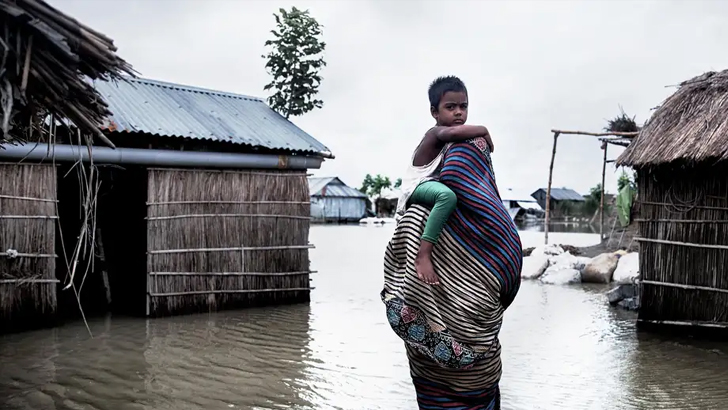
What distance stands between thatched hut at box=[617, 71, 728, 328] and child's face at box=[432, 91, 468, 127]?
5.21 meters

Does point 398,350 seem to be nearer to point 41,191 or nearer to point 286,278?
point 286,278

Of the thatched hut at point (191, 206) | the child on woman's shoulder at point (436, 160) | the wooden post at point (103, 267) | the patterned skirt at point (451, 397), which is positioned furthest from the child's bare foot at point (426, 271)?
the wooden post at point (103, 267)

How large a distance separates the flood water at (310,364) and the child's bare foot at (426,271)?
283 cm

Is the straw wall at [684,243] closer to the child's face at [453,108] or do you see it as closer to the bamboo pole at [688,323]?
the bamboo pole at [688,323]

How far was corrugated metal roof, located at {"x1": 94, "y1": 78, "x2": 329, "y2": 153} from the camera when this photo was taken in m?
9.21

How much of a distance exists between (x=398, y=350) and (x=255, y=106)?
6193 mm

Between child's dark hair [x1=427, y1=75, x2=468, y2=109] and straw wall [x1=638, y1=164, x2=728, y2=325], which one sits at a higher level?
child's dark hair [x1=427, y1=75, x2=468, y2=109]

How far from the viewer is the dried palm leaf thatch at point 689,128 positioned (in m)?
7.27

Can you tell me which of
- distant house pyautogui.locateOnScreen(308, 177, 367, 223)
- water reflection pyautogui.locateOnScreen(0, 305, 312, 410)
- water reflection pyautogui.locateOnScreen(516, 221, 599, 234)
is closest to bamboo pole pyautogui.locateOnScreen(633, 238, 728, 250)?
water reflection pyautogui.locateOnScreen(0, 305, 312, 410)

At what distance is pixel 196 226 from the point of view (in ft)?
30.5

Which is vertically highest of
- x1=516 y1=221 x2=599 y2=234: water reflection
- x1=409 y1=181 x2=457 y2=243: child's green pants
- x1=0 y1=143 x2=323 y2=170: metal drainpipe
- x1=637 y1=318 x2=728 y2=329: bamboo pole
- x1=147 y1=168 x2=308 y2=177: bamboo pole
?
x1=0 y1=143 x2=323 y2=170: metal drainpipe

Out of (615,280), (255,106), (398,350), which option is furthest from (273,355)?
(615,280)

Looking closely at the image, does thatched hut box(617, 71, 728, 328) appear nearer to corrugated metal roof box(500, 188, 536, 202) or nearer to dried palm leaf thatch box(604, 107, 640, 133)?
dried palm leaf thatch box(604, 107, 640, 133)

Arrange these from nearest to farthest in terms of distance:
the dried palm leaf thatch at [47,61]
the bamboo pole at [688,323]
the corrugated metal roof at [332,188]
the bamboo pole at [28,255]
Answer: the dried palm leaf thatch at [47,61] → the bamboo pole at [688,323] → the bamboo pole at [28,255] → the corrugated metal roof at [332,188]
